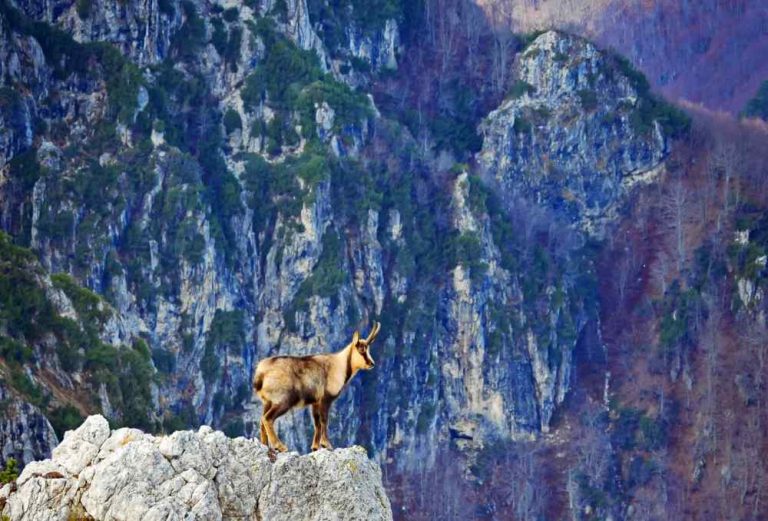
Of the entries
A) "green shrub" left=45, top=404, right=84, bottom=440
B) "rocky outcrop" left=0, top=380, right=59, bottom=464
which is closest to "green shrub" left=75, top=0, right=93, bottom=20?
"green shrub" left=45, top=404, right=84, bottom=440

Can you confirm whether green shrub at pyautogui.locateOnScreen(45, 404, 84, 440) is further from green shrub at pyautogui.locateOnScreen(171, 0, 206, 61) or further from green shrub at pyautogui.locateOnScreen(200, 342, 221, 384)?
green shrub at pyautogui.locateOnScreen(171, 0, 206, 61)

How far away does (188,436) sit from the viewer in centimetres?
5216

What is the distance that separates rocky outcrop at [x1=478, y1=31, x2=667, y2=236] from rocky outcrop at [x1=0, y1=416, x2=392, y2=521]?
117 metres

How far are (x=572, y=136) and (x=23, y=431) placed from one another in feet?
256

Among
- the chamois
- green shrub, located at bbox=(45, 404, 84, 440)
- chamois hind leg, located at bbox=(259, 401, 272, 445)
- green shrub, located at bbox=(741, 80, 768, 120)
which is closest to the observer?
chamois hind leg, located at bbox=(259, 401, 272, 445)

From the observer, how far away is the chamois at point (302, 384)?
5466 centimetres

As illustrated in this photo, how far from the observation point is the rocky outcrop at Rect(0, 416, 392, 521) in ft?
168

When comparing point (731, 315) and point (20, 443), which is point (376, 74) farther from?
point (20, 443)

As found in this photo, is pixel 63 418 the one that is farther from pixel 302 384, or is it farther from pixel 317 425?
pixel 302 384

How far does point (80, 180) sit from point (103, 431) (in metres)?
91.3

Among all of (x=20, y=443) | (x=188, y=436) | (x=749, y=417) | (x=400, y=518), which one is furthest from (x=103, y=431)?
(x=749, y=417)

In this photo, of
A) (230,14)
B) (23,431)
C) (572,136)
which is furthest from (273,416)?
(572,136)

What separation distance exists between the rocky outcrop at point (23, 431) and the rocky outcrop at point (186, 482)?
49204 millimetres

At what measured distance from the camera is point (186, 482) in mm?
51500
